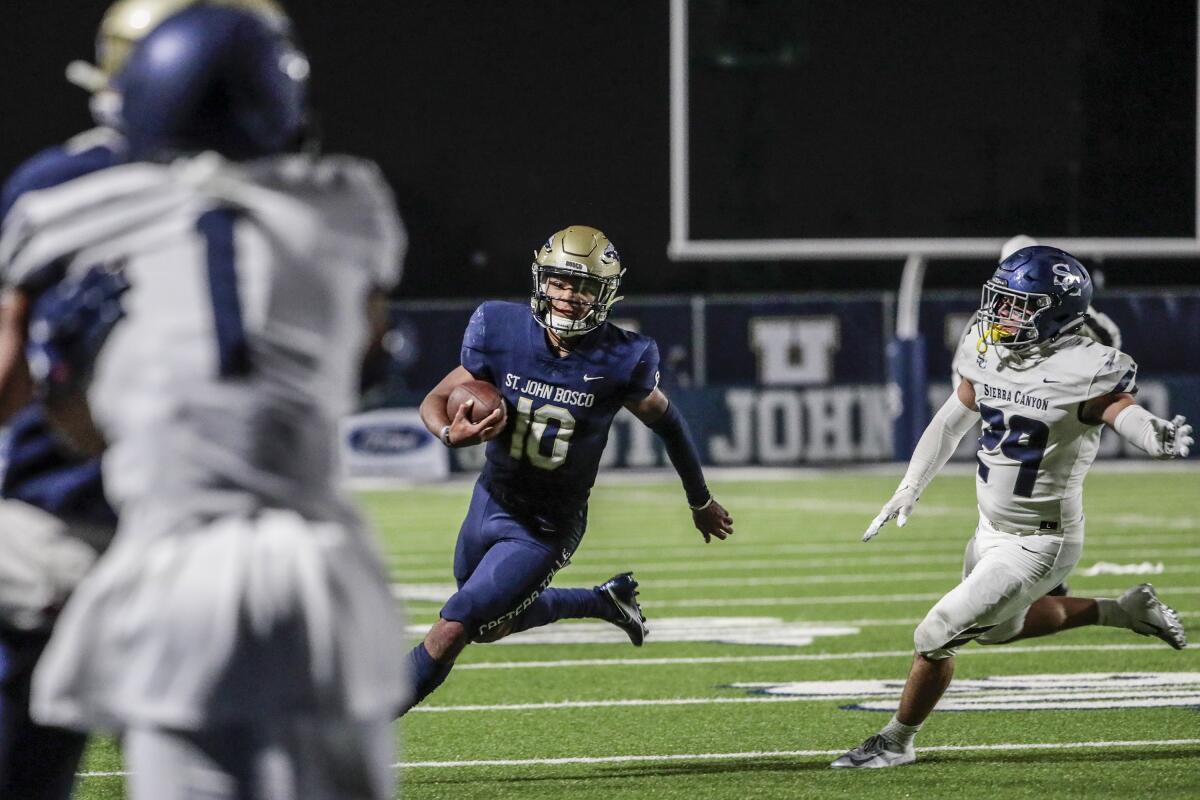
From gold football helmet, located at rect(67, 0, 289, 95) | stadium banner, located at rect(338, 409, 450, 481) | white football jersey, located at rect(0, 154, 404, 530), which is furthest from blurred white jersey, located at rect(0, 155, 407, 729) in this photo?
stadium banner, located at rect(338, 409, 450, 481)

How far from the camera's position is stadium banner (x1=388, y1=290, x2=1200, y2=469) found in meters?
19.7

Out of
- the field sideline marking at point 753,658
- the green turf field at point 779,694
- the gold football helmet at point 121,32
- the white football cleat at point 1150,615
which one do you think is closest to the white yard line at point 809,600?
the green turf field at point 779,694

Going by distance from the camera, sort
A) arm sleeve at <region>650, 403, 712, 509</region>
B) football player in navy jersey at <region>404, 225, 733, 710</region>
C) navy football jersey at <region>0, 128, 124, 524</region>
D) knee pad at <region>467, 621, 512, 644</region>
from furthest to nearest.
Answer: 1. arm sleeve at <region>650, 403, 712, 509</region>
2. football player in navy jersey at <region>404, 225, 733, 710</region>
3. knee pad at <region>467, 621, 512, 644</region>
4. navy football jersey at <region>0, 128, 124, 524</region>

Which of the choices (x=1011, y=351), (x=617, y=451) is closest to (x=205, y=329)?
(x=1011, y=351)

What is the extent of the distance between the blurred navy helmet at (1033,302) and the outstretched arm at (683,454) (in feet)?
3.02

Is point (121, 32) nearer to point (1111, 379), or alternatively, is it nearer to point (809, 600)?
point (1111, 379)

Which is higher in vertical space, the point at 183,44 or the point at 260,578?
the point at 183,44

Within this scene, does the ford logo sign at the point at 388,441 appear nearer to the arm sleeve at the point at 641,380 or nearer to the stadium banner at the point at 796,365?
the stadium banner at the point at 796,365

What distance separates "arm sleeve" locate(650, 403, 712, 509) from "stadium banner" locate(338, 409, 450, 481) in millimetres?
13058

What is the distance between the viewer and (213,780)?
2102 mm

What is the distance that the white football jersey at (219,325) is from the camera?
2.11m

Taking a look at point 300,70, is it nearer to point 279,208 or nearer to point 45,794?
point 279,208

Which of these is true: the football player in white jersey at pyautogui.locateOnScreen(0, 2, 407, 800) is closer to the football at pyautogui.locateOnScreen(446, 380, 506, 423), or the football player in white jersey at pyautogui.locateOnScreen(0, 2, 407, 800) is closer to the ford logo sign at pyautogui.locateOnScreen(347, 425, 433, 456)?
the football at pyautogui.locateOnScreen(446, 380, 506, 423)

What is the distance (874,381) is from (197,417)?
728 inches
